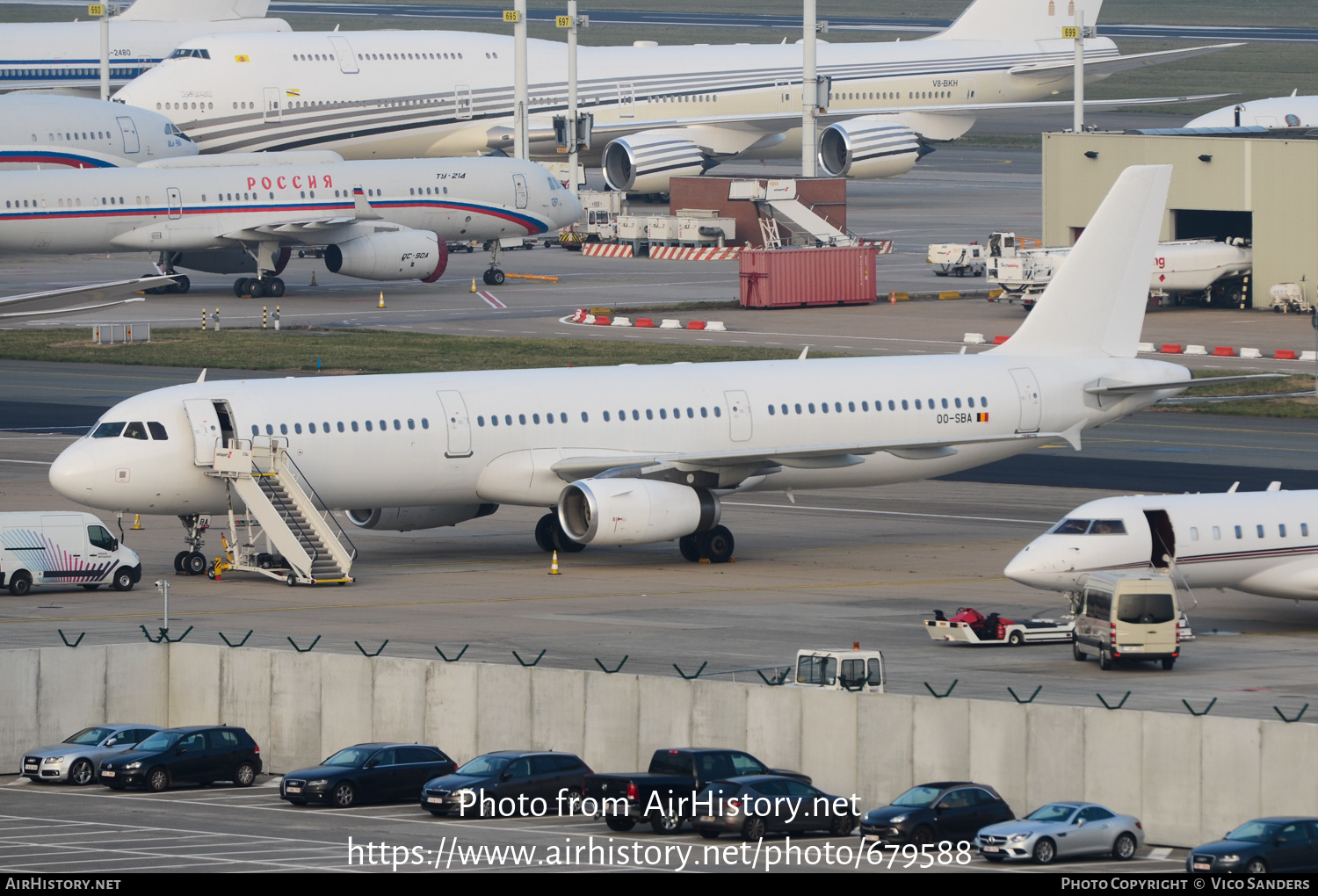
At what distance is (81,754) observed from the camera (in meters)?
39.3

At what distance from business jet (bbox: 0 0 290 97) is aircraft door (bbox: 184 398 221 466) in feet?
366

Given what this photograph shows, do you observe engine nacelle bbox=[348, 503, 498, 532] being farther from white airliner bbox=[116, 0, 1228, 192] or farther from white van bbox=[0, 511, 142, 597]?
white airliner bbox=[116, 0, 1228, 192]

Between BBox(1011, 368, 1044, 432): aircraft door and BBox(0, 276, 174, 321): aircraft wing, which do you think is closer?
BBox(0, 276, 174, 321): aircraft wing

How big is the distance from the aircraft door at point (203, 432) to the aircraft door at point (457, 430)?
17.3ft

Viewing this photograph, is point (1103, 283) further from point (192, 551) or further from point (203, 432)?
point (192, 551)

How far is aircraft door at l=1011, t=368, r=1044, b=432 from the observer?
58.4 metres

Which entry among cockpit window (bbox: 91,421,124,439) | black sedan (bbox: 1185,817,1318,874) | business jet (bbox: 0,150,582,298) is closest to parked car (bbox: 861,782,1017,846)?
black sedan (bbox: 1185,817,1318,874)

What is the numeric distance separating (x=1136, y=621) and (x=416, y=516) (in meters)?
20.0

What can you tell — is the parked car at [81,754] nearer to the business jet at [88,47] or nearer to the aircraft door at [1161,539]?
the aircraft door at [1161,539]

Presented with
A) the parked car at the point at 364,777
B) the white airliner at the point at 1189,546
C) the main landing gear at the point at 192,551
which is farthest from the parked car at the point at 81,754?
the white airliner at the point at 1189,546

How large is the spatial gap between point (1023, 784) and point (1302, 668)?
9.52 meters

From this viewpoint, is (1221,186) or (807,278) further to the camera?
(807,278)

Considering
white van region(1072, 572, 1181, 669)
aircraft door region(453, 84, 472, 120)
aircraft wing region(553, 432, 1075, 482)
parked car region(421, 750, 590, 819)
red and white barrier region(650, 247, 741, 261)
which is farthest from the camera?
aircraft door region(453, 84, 472, 120)

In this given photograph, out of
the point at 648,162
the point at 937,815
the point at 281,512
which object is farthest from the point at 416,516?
the point at 648,162
